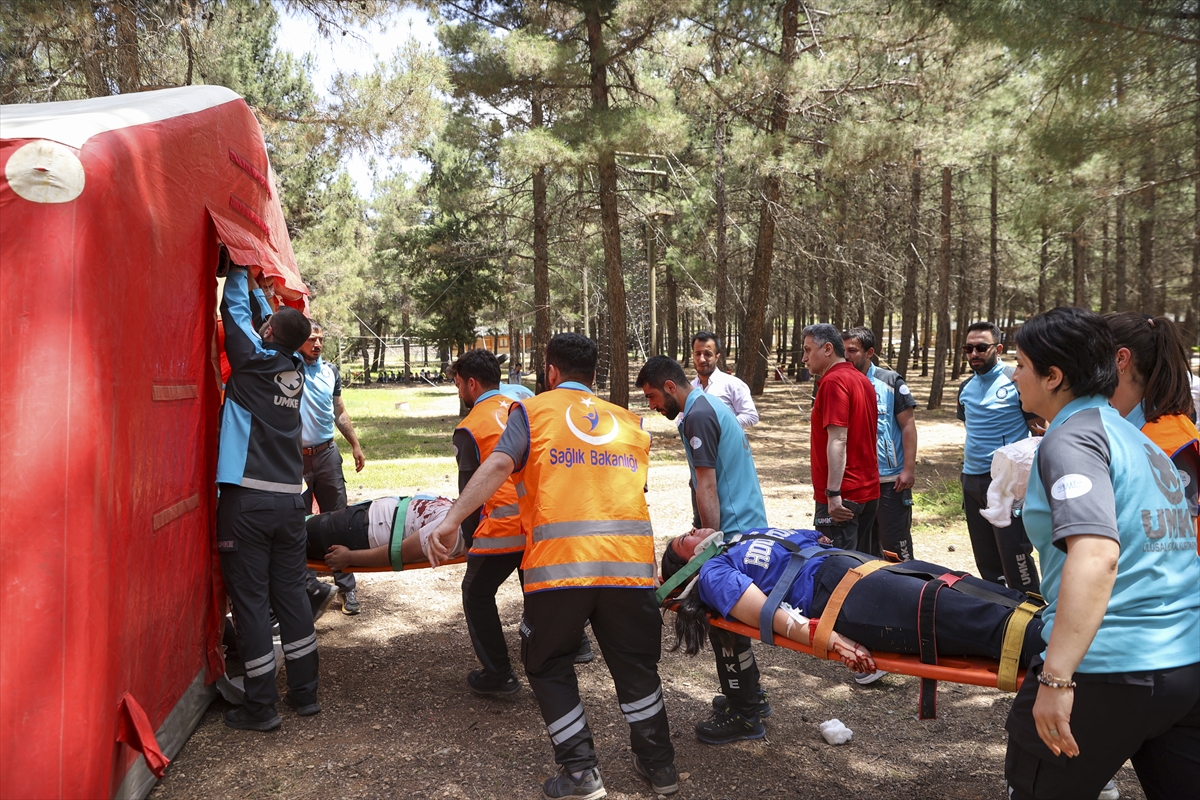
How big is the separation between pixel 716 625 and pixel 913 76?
1521 cm

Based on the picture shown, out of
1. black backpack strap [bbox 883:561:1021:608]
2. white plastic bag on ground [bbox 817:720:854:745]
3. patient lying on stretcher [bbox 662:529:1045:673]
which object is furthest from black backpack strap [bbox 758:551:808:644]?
white plastic bag on ground [bbox 817:720:854:745]

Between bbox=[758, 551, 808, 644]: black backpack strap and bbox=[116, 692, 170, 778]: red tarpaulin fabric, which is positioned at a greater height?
bbox=[758, 551, 808, 644]: black backpack strap

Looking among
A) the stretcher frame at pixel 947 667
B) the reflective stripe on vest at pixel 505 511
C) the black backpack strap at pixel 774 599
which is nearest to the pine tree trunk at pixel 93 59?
the reflective stripe on vest at pixel 505 511

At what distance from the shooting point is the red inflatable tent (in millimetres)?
2951

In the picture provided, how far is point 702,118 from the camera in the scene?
1766cm

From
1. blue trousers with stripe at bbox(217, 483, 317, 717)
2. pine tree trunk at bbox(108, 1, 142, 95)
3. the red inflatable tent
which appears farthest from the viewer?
pine tree trunk at bbox(108, 1, 142, 95)

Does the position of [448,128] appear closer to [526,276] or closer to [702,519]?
[702,519]

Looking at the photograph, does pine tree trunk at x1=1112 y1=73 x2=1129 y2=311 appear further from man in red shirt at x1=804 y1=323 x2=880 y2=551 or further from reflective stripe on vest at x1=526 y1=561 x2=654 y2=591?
reflective stripe on vest at x1=526 y1=561 x2=654 y2=591

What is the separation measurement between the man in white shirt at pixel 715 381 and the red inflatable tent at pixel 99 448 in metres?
3.44

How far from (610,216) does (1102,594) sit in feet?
46.8

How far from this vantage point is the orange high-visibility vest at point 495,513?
469cm

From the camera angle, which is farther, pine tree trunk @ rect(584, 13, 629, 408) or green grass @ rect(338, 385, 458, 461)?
green grass @ rect(338, 385, 458, 461)

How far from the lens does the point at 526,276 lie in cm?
3253

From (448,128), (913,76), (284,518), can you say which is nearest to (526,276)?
(448,128)
